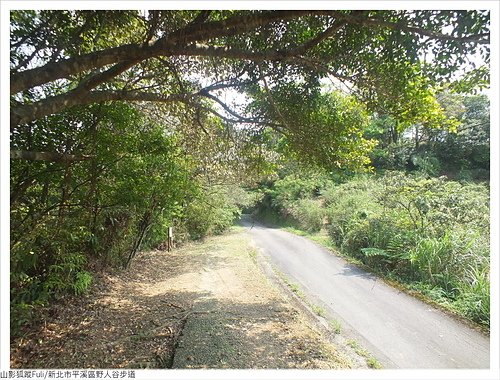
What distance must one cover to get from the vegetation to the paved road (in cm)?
63

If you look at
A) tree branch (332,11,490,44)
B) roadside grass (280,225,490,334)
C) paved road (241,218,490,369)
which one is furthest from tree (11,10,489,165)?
roadside grass (280,225,490,334)

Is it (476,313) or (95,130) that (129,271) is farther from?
(476,313)

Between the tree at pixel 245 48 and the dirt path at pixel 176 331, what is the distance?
2.53m

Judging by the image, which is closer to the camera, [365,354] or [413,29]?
[413,29]

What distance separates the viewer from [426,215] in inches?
237

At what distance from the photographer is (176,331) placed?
354cm

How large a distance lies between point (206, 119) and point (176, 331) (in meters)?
3.50

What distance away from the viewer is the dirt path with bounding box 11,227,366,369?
286cm

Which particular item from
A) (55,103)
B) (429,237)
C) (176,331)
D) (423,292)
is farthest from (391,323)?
(55,103)

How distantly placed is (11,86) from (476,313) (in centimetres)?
A: 611

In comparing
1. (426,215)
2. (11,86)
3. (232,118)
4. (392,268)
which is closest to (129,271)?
(232,118)

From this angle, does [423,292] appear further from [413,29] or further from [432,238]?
[413,29]

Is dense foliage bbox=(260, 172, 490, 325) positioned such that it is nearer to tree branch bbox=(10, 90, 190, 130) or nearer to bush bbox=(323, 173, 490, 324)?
bush bbox=(323, 173, 490, 324)

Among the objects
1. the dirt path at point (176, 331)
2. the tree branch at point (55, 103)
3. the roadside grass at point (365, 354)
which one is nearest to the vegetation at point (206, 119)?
the tree branch at point (55, 103)
